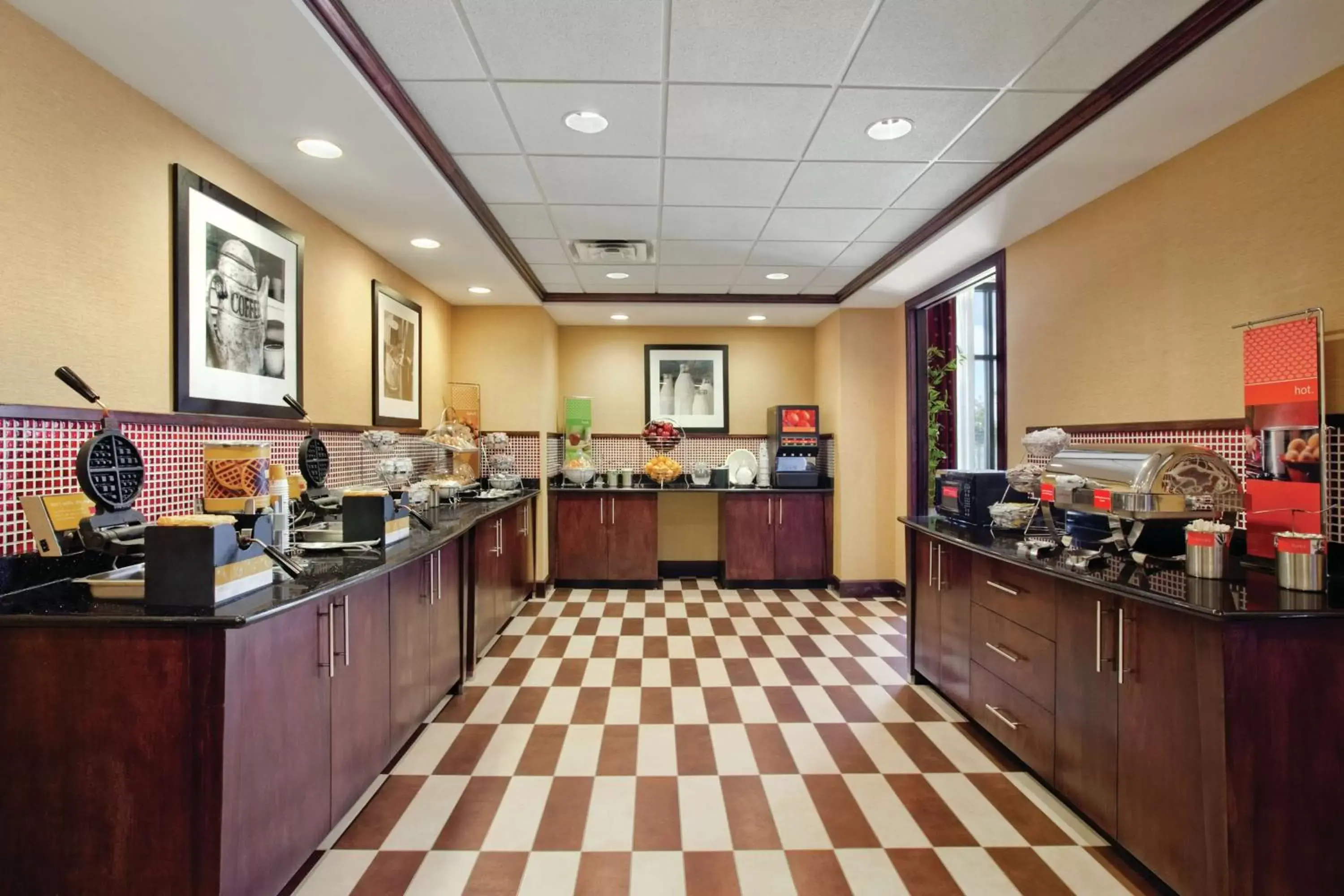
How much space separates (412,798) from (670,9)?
3.06m

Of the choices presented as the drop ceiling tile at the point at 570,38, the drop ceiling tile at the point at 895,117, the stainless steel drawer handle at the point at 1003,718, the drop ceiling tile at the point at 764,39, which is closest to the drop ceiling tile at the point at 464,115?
the drop ceiling tile at the point at 570,38

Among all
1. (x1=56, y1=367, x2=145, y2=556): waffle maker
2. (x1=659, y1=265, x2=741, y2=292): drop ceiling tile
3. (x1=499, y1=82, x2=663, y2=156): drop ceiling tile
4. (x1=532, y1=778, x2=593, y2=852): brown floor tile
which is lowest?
(x1=532, y1=778, x2=593, y2=852): brown floor tile

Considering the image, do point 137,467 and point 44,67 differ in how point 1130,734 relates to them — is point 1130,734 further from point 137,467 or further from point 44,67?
point 44,67

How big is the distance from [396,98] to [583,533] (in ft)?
14.0

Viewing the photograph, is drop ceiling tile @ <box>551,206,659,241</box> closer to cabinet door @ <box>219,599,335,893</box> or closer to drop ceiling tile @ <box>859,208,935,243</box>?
drop ceiling tile @ <box>859,208,935,243</box>

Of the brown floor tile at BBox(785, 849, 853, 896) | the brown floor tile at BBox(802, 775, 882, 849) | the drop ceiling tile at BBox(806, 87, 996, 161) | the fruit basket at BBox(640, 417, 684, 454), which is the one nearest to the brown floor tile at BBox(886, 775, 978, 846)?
the brown floor tile at BBox(802, 775, 882, 849)

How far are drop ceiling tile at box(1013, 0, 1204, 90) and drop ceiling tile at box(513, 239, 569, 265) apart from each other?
9.59 feet

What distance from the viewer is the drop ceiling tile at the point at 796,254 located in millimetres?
4301

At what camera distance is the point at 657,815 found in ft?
7.59

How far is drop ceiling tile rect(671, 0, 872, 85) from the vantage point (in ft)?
6.46

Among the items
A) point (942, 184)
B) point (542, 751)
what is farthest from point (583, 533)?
point (942, 184)

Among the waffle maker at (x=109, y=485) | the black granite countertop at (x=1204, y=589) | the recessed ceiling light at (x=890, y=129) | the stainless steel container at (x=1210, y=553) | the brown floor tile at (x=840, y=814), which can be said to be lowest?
Result: the brown floor tile at (x=840, y=814)

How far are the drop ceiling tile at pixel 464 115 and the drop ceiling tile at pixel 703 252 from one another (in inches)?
62.2

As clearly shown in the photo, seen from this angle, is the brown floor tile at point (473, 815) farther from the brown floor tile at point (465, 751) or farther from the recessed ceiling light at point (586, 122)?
the recessed ceiling light at point (586, 122)
